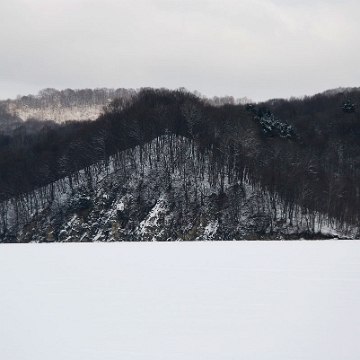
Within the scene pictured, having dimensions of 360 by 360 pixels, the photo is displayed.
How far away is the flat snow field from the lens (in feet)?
36.8

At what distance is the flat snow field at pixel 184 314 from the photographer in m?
11.2

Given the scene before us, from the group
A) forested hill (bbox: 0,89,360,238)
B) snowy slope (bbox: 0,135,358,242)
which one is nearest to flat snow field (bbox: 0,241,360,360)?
snowy slope (bbox: 0,135,358,242)

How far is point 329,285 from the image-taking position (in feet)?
59.4

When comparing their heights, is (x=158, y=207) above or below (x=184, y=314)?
below

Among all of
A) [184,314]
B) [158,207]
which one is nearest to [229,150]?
[158,207]

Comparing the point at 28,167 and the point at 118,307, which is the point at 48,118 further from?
the point at 118,307

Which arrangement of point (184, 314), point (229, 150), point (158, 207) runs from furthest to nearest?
point (229, 150) → point (158, 207) → point (184, 314)

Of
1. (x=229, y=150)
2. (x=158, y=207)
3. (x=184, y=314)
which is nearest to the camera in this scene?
(x=184, y=314)

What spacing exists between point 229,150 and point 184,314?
62.8 m

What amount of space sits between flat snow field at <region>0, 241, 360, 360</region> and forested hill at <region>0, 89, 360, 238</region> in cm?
4554

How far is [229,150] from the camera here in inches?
2997

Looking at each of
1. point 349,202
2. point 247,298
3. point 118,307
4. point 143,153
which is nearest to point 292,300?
point 247,298

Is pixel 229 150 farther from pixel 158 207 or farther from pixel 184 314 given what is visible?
pixel 184 314

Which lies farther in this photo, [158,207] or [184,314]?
[158,207]
